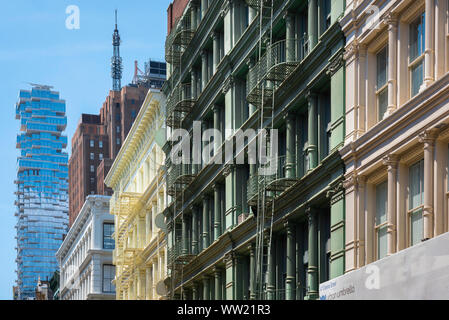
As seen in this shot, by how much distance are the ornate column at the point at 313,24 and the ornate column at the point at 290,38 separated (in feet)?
5.54

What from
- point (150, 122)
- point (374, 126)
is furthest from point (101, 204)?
point (374, 126)

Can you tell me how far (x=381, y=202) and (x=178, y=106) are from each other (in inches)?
961

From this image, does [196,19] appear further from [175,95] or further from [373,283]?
[373,283]

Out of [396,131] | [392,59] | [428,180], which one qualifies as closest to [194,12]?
[392,59]

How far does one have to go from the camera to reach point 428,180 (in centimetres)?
2292

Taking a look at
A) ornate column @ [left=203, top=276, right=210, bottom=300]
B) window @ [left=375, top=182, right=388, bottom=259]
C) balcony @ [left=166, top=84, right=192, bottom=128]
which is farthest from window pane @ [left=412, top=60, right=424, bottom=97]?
balcony @ [left=166, top=84, right=192, bottom=128]

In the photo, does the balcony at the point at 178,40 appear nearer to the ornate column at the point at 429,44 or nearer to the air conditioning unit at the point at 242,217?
the air conditioning unit at the point at 242,217

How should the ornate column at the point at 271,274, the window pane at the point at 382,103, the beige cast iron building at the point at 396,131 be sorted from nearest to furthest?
the beige cast iron building at the point at 396,131
the window pane at the point at 382,103
the ornate column at the point at 271,274

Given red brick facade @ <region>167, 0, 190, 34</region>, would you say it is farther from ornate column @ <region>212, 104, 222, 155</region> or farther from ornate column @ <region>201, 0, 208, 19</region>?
ornate column @ <region>212, 104, 222, 155</region>

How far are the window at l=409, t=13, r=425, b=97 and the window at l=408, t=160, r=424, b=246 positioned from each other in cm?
201

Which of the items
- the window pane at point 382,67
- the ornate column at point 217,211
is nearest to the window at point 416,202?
the window pane at point 382,67

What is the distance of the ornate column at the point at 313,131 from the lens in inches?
1235

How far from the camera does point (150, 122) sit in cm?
6325

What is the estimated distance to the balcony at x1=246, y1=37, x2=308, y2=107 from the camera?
1320 inches
